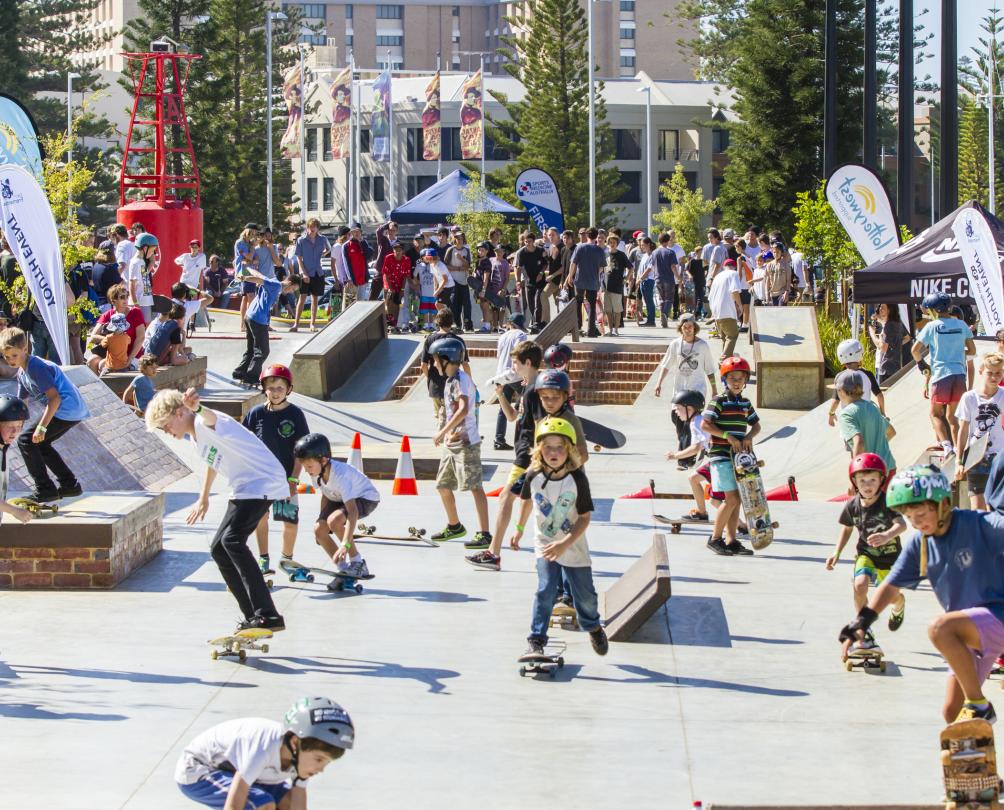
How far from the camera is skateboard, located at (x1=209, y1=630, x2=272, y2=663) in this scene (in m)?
8.15

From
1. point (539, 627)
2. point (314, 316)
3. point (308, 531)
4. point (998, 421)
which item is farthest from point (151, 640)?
point (314, 316)

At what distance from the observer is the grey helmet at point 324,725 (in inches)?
187

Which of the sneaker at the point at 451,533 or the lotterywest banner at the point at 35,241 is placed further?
the lotterywest banner at the point at 35,241

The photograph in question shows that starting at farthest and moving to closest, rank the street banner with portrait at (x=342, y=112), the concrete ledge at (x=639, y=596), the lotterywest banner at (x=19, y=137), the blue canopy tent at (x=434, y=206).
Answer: the street banner with portrait at (x=342, y=112), the blue canopy tent at (x=434, y=206), the lotterywest banner at (x=19, y=137), the concrete ledge at (x=639, y=596)

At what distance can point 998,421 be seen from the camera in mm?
11297

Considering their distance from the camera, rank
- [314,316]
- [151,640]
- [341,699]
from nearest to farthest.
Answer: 1. [341,699]
2. [151,640]
3. [314,316]

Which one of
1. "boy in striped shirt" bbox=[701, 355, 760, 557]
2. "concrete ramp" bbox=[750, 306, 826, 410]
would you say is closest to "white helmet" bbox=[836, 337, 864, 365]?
"boy in striped shirt" bbox=[701, 355, 760, 557]

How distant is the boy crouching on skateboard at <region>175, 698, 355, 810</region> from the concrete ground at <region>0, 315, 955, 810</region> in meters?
1.01

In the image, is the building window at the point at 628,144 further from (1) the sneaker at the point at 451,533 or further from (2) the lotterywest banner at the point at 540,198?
(1) the sneaker at the point at 451,533

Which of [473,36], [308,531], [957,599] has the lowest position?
[308,531]

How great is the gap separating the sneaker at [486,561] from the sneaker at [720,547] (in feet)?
5.70

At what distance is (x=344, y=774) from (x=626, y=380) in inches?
690

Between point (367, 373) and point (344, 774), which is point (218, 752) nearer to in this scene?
point (344, 774)

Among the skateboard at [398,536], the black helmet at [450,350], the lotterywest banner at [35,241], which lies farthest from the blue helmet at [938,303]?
the lotterywest banner at [35,241]
